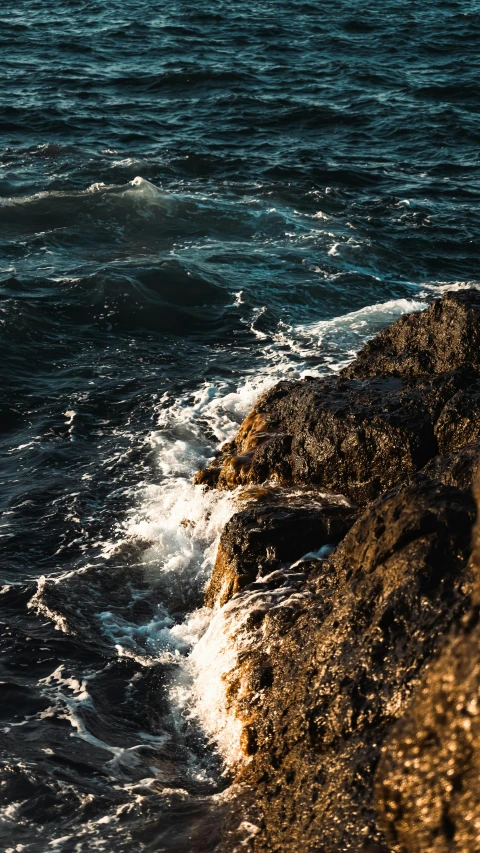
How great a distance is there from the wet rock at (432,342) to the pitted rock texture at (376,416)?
0.01m

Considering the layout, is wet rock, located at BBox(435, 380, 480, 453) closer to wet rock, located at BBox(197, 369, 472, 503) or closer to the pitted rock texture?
the pitted rock texture

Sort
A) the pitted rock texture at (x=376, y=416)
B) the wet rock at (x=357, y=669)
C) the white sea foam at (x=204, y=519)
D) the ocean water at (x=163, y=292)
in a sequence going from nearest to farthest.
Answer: the wet rock at (x=357, y=669) → the ocean water at (x=163, y=292) → the white sea foam at (x=204, y=519) → the pitted rock texture at (x=376, y=416)

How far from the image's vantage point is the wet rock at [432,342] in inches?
388

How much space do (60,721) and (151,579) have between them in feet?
7.17

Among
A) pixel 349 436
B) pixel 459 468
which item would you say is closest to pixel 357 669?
pixel 459 468

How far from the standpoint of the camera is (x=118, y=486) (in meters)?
11.3

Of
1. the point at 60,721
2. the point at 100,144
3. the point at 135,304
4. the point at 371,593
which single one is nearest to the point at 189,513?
the point at 60,721

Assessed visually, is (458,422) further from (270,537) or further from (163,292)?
(163,292)

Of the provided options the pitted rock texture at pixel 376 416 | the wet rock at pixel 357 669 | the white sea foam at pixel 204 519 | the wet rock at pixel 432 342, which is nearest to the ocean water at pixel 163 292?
the white sea foam at pixel 204 519

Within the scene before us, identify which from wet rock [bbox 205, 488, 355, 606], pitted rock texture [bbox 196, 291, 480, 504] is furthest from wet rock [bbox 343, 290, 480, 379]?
wet rock [bbox 205, 488, 355, 606]

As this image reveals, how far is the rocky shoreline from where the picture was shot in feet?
15.4

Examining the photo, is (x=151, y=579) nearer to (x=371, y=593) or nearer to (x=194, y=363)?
(x=371, y=593)

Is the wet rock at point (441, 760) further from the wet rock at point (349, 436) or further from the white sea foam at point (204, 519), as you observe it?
the wet rock at point (349, 436)

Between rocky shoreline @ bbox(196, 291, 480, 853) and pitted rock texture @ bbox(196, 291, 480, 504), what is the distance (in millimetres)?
18
